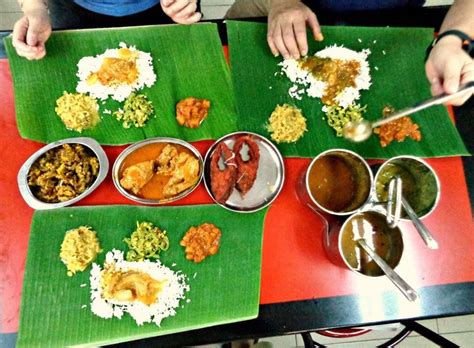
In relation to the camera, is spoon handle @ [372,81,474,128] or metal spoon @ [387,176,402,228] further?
metal spoon @ [387,176,402,228]

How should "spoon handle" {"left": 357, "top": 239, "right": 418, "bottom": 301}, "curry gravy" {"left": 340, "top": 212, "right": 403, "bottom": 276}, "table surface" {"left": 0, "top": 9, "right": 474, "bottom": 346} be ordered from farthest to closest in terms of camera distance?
"table surface" {"left": 0, "top": 9, "right": 474, "bottom": 346}, "curry gravy" {"left": 340, "top": 212, "right": 403, "bottom": 276}, "spoon handle" {"left": 357, "top": 239, "right": 418, "bottom": 301}

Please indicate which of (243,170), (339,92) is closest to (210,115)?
(243,170)

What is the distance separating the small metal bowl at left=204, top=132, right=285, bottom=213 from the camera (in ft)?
6.47

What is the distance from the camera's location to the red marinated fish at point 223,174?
1.93 meters

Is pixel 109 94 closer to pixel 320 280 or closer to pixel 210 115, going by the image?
pixel 210 115

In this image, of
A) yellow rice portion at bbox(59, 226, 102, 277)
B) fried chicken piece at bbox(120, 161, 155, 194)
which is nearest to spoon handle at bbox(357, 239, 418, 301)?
fried chicken piece at bbox(120, 161, 155, 194)

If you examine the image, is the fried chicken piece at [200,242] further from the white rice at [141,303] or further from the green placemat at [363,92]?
the green placemat at [363,92]

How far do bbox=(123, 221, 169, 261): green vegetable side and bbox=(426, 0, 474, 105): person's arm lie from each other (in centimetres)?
141

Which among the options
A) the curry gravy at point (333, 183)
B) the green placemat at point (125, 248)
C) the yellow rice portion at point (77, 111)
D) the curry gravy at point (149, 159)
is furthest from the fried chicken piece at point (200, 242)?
the yellow rice portion at point (77, 111)

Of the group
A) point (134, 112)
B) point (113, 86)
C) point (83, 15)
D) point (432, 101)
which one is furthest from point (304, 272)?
point (83, 15)

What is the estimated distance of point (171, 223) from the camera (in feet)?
6.34

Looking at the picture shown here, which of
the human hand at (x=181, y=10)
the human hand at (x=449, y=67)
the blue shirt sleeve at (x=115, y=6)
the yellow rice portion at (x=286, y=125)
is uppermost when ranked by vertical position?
the blue shirt sleeve at (x=115, y=6)

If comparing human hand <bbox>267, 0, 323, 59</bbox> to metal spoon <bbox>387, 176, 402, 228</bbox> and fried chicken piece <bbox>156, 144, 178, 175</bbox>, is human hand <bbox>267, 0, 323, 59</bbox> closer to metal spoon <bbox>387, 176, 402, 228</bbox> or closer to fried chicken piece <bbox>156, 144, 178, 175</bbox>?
fried chicken piece <bbox>156, 144, 178, 175</bbox>

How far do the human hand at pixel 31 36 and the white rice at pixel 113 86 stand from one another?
7.7 inches
